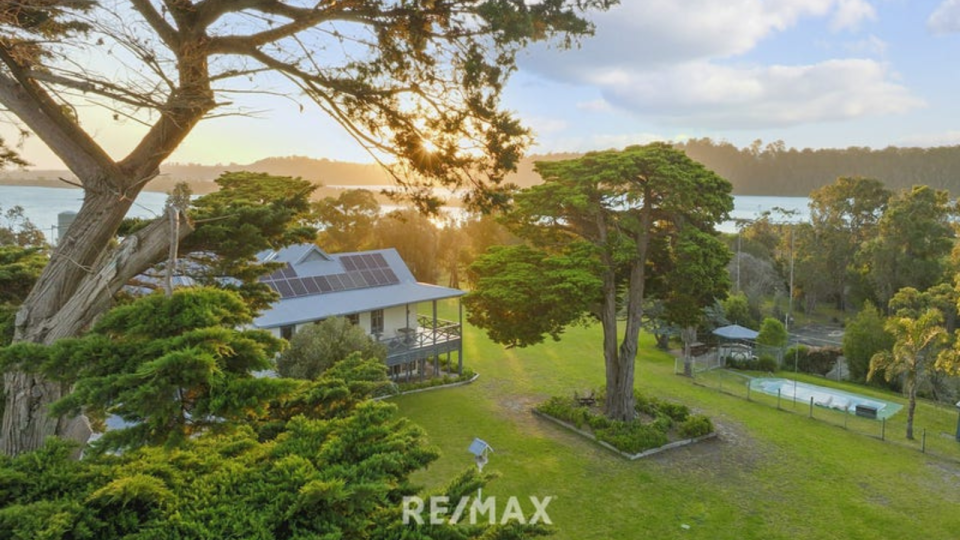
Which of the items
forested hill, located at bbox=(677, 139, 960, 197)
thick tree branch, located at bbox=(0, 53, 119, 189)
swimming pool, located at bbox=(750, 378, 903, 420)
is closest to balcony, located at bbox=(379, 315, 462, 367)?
swimming pool, located at bbox=(750, 378, 903, 420)

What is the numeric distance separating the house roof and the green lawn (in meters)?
4.15

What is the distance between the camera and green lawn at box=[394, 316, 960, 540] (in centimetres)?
1190

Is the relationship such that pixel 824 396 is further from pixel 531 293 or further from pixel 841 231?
pixel 841 231

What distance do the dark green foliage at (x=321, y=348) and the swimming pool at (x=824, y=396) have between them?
1662 cm

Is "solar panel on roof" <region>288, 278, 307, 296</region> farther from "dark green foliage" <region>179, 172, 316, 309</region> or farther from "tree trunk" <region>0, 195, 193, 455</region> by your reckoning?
"tree trunk" <region>0, 195, 193, 455</region>

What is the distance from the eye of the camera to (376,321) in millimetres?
22547

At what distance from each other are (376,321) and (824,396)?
19641 millimetres

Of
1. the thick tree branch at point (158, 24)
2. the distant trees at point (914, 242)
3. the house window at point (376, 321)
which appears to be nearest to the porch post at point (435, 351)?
the house window at point (376, 321)

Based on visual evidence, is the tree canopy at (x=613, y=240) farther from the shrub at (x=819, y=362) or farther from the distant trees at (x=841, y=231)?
the distant trees at (x=841, y=231)

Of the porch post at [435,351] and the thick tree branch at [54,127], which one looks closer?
the thick tree branch at [54,127]

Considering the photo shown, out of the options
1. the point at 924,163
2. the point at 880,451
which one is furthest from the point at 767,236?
the point at 924,163

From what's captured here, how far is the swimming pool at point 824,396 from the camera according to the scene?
21.2m

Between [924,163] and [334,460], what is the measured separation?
328 ft

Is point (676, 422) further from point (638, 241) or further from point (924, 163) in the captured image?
point (924, 163)
